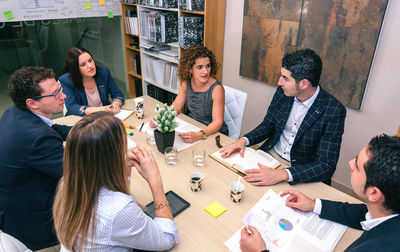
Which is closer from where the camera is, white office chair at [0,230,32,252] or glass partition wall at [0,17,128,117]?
white office chair at [0,230,32,252]

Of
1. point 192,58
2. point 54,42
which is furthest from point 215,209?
point 54,42

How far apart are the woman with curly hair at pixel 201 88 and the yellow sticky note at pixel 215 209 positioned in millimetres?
916

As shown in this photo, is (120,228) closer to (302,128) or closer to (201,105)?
(302,128)

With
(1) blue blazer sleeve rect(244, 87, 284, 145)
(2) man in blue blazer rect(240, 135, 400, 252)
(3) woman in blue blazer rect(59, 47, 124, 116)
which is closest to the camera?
(2) man in blue blazer rect(240, 135, 400, 252)

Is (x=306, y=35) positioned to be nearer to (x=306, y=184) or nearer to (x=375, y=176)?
(x=306, y=184)

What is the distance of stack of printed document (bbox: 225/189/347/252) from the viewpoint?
3.56 ft

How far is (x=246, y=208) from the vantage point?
1.29 m

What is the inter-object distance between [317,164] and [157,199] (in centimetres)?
96

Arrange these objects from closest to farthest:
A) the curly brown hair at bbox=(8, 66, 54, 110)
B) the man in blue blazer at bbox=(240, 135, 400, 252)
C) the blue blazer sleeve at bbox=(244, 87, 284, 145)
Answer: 1. the man in blue blazer at bbox=(240, 135, 400, 252)
2. the curly brown hair at bbox=(8, 66, 54, 110)
3. the blue blazer sleeve at bbox=(244, 87, 284, 145)

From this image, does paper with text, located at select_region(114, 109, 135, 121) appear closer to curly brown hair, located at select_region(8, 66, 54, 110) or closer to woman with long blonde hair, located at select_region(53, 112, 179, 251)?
curly brown hair, located at select_region(8, 66, 54, 110)

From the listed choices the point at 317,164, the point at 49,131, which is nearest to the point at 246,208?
the point at 317,164

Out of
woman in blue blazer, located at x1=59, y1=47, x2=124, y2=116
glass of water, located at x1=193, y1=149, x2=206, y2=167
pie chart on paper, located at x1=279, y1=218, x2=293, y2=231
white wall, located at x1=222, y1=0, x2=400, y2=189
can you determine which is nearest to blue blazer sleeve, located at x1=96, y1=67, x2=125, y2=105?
woman in blue blazer, located at x1=59, y1=47, x2=124, y2=116

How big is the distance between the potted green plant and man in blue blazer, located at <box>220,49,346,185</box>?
1.19 ft

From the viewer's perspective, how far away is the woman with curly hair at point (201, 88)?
7.33ft
